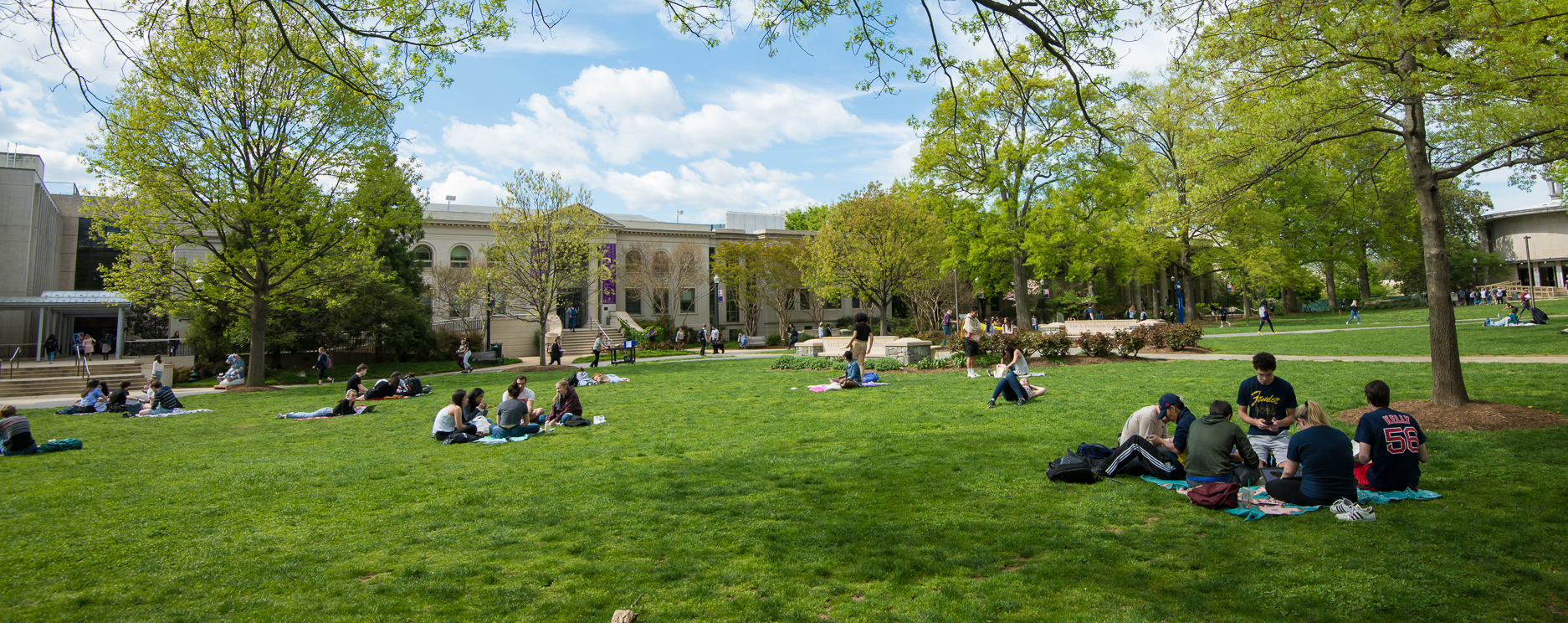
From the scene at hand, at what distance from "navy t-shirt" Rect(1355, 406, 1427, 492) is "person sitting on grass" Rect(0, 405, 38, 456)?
15.1 meters

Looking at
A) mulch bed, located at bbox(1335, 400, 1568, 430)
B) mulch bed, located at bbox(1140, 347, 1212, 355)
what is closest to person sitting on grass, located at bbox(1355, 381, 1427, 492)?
mulch bed, located at bbox(1335, 400, 1568, 430)

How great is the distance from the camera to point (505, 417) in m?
10.1

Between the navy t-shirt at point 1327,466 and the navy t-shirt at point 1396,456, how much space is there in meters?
0.37

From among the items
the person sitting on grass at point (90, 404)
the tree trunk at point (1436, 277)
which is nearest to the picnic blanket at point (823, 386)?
the tree trunk at point (1436, 277)

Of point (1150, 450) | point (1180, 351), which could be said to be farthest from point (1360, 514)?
point (1180, 351)

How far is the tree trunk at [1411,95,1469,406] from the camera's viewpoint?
8680 mm

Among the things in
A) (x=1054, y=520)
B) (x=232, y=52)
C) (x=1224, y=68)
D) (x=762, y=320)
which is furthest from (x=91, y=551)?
(x=762, y=320)

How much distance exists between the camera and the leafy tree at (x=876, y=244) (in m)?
34.5

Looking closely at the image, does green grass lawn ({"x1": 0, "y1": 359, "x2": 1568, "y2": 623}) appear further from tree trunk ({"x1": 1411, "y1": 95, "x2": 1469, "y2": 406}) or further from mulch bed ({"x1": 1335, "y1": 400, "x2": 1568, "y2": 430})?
tree trunk ({"x1": 1411, "y1": 95, "x2": 1469, "y2": 406})

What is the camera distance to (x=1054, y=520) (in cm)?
530

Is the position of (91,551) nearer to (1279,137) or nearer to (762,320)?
(1279,137)

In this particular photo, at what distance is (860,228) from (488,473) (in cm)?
2874

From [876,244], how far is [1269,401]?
28.0 meters

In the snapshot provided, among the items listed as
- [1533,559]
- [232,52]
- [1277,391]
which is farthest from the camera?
[232,52]
